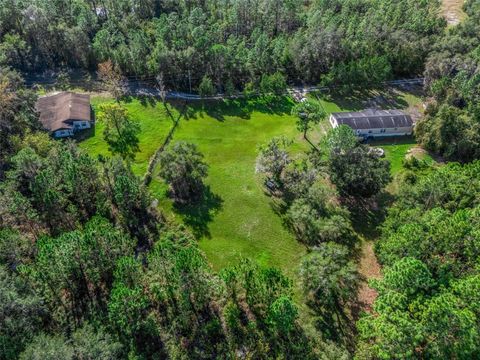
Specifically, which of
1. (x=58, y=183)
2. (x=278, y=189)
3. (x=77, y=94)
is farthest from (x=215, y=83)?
(x=58, y=183)

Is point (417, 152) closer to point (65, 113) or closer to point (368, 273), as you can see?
point (368, 273)

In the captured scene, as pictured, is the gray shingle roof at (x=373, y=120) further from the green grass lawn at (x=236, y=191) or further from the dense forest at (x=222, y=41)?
the dense forest at (x=222, y=41)

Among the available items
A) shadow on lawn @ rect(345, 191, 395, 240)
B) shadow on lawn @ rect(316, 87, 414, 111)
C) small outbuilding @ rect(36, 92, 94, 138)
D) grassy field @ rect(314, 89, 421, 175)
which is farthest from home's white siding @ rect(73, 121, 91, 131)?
shadow on lawn @ rect(316, 87, 414, 111)

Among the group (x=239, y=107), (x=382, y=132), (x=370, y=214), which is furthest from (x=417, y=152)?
(x=239, y=107)

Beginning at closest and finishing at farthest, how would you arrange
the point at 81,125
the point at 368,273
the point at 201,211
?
the point at 368,273
the point at 201,211
the point at 81,125

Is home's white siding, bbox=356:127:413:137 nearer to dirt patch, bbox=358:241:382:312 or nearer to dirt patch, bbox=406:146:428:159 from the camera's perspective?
dirt patch, bbox=406:146:428:159

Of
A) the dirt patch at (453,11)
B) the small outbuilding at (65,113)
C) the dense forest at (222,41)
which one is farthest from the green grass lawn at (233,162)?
the dirt patch at (453,11)

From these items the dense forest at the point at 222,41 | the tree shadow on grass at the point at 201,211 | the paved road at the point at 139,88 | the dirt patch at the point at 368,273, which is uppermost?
the dense forest at the point at 222,41
